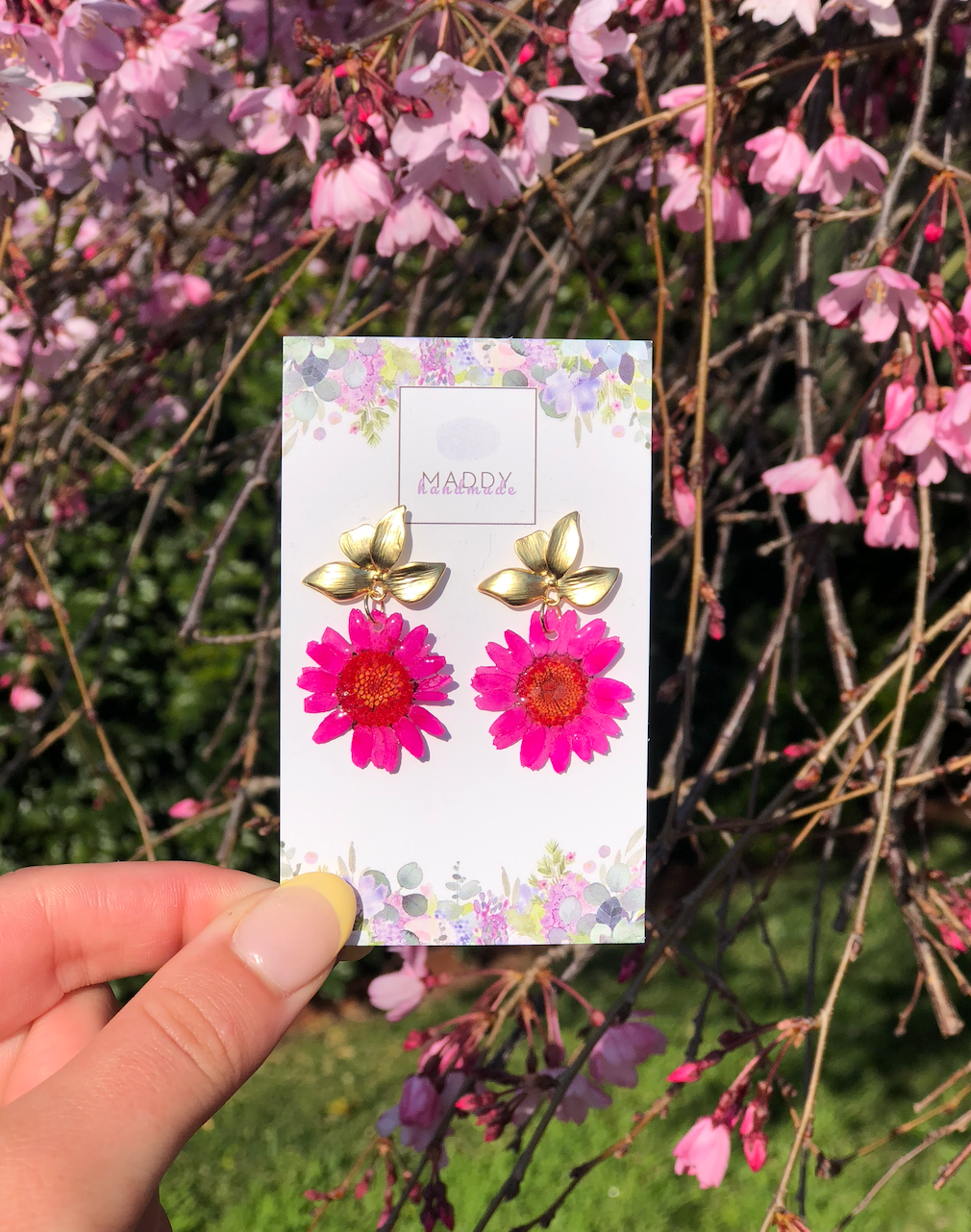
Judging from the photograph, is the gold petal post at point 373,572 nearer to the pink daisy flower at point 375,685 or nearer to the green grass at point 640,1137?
the pink daisy flower at point 375,685

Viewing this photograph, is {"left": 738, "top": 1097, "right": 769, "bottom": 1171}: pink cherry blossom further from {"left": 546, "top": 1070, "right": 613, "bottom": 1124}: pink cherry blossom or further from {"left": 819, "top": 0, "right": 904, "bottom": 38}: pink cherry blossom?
{"left": 819, "top": 0, "right": 904, "bottom": 38}: pink cherry blossom

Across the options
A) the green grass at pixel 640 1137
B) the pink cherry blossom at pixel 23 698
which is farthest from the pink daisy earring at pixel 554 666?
the pink cherry blossom at pixel 23 698

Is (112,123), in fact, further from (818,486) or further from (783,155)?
(818,486)

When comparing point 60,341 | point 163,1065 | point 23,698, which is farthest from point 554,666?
point 23,698

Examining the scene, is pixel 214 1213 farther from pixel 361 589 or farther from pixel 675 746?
pixel 361 589

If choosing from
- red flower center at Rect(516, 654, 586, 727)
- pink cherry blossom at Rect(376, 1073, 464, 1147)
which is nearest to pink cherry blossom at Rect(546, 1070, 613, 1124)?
pink cherry blossom at Rect(376, 1073, 464, 1147)

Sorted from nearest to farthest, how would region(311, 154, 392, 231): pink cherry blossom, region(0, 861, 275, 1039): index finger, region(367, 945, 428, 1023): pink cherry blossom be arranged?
region(0, 861, 275, 1039): index finger, region(311, 154, 392, 231): pink cherry blossom, region(367, 945, 428, 1023): pink cherry blossom

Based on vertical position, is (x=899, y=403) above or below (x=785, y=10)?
below
